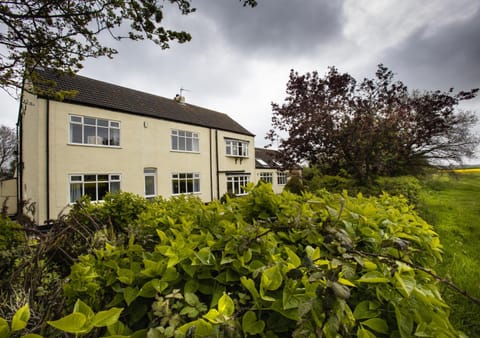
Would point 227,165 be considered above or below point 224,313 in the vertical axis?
above

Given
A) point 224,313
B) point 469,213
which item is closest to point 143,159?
point 224,313

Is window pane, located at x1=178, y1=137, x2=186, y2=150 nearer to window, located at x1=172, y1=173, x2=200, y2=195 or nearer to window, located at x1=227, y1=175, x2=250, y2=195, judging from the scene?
window, located at x1=172, y1=173, x2=200, y2=195

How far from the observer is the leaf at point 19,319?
599 mm

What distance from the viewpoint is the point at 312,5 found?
6.57m

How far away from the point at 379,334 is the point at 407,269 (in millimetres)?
291

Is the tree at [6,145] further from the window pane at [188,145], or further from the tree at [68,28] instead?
the tree at [68,28]

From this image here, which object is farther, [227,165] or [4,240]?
[227,165]

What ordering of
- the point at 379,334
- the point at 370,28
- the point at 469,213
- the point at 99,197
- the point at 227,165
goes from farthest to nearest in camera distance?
1. the point at 227,165
2. the point at 99,197
3. the point at 469,213
4. the point at 370,28
5. the point at 379,334

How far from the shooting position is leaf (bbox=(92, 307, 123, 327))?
0.68 metres

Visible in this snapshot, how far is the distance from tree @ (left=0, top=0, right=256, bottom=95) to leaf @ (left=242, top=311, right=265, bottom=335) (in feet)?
14.2

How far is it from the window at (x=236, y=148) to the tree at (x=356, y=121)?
39.0 feet

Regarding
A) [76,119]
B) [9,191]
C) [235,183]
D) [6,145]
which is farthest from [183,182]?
[6,145]

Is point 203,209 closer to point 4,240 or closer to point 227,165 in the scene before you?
point 4,240

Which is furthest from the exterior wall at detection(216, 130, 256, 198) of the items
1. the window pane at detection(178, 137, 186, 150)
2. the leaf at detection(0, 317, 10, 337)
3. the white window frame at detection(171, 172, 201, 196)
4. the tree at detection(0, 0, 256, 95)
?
the leaf at detection(0, 317, 10, 337)
